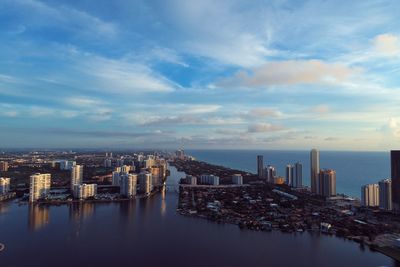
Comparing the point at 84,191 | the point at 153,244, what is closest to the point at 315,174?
the point at 153,244

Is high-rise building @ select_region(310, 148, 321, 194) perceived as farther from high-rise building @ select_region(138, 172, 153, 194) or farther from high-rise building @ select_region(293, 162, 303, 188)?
high-rise building @ select_region(138, 172, 153, 194)

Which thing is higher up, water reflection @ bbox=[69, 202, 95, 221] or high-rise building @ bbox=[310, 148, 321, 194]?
high-rise building @ bbox=[310, 148, 321, 194]

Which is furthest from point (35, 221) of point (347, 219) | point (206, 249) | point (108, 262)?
point (347, 219)

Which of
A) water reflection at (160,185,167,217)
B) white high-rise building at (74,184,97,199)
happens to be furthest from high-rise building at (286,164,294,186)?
white high-rise building at (74,184,97,199)

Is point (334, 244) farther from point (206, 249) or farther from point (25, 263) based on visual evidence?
point (25, 263)

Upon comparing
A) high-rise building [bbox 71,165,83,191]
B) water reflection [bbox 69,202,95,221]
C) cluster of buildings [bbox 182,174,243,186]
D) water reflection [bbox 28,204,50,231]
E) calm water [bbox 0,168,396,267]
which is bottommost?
calm water [bbox 0,168,396,267]

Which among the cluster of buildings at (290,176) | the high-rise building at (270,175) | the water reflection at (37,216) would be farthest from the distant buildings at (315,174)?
the water reflection at (37,216)

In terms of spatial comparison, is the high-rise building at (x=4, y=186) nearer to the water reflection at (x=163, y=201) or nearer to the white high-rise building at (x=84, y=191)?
the white high-rise building at (x=84, y=191)
